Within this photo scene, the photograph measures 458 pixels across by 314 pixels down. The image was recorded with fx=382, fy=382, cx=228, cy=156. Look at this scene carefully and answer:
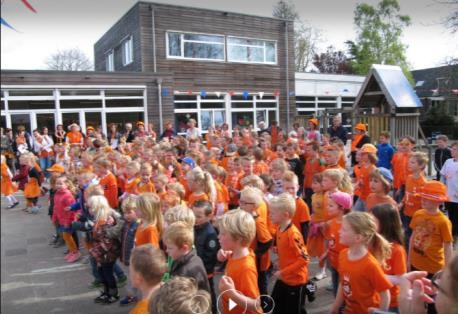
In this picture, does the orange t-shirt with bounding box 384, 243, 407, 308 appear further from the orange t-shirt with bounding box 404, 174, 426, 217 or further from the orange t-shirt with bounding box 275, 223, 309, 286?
the orange t-shirt with bounding box 404, 174, 426, 217

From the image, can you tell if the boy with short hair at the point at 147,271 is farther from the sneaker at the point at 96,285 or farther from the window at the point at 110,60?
the window at the point at 110,60

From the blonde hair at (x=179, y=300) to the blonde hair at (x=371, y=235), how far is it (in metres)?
1.36

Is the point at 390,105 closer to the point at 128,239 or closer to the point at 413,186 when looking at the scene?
the point at 413,186

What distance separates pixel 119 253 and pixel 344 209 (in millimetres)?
2596

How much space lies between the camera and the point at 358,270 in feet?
9.02

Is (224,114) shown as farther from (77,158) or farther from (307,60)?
(307,60)

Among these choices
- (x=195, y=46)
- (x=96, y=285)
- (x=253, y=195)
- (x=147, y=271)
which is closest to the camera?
(x=147, y=271)

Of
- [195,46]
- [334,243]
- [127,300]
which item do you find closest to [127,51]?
[195,46]

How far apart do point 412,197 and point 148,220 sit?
11.6 ft

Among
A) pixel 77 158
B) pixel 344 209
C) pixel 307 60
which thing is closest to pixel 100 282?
pixel 344 209

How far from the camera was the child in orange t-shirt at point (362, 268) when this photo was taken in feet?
8.85

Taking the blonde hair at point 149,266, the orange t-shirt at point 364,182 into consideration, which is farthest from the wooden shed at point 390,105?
the blonde hair at point 149,266

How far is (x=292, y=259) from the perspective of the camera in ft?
10.8

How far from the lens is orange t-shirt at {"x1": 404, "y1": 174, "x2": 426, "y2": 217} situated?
5125mm
